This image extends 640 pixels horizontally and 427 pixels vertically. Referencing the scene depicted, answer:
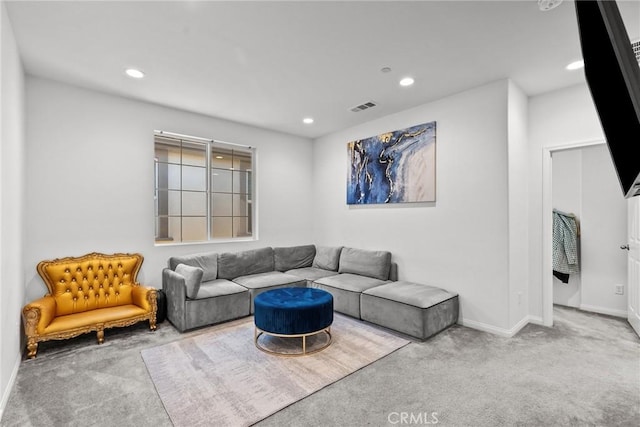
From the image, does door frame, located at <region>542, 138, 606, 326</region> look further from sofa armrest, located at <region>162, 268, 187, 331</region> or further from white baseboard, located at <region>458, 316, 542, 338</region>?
sofa armrest, located at <region>162, 268, 187, 331</region>

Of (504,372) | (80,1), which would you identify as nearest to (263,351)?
(504,372)

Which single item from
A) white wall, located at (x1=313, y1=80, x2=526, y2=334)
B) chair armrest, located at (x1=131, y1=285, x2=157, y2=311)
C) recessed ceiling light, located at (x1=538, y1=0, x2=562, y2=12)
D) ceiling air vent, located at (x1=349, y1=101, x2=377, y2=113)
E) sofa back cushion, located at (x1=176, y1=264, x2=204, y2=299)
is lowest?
chair armrest, located at (x1=131, y1=285, x2=157, y2=311)

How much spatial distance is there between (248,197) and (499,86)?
374 cm

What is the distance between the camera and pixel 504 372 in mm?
2568

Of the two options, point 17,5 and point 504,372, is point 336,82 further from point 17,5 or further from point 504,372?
point 504,372

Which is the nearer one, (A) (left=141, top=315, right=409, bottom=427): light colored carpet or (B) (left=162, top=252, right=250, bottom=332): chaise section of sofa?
(A) (left=141, top=315, right=409, bottom=427): light colored carpet

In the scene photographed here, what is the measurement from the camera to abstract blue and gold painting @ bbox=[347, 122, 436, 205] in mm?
4016

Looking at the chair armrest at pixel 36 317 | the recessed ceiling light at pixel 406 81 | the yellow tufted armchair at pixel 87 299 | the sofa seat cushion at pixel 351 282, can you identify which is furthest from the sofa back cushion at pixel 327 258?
the chair armrest at pixel 36 317

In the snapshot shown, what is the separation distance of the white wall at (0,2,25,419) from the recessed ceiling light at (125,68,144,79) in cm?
81

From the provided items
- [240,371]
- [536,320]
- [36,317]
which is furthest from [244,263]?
[536,320]

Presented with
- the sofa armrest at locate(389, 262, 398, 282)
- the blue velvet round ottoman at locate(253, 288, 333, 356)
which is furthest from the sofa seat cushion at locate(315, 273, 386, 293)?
the blue velvet round ottoman at locate(253, 288, 333, 356)

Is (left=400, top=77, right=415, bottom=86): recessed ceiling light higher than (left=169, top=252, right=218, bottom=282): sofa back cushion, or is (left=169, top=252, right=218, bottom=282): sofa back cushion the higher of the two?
(left=400, top=77, right=415, bottom=86): recessed ceiling light

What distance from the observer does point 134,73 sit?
3.15m

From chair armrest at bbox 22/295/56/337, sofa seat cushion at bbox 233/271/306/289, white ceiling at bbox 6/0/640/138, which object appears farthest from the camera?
sofa seat cushion at bbox 233/271/306/289
